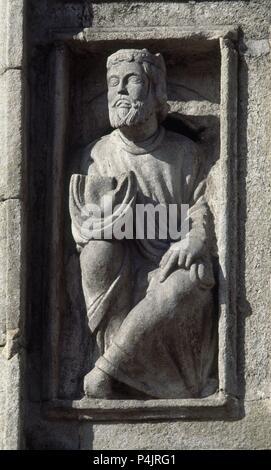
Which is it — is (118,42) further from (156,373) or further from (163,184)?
(156,373)

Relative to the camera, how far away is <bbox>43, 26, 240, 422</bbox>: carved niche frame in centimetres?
1491

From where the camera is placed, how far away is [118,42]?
15.4m

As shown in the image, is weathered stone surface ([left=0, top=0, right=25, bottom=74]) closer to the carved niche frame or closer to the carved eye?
the carved niche frame

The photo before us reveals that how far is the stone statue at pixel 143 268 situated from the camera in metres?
14.9

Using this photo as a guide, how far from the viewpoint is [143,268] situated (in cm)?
1512

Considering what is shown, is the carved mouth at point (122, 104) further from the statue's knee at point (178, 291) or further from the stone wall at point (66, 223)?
the statue's knee at point (178, 291)

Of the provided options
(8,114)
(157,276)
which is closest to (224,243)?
(157,276)

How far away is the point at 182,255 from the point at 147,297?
0.28 meters

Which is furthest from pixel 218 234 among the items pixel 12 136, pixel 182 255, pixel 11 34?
pixel 11 34

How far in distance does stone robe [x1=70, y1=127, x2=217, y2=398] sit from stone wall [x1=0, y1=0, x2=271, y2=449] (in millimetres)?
156

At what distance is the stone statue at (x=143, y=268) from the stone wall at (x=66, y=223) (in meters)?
0.15


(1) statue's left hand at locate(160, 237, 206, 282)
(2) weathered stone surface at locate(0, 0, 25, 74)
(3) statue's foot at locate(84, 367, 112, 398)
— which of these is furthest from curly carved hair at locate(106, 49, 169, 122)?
(3) statue's foot at locate(84, 367, 112, 398)

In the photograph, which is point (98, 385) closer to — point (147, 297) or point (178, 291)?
point (147, 297)

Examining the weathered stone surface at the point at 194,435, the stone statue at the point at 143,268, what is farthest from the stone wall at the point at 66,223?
the stone statue at the point at 143,268
